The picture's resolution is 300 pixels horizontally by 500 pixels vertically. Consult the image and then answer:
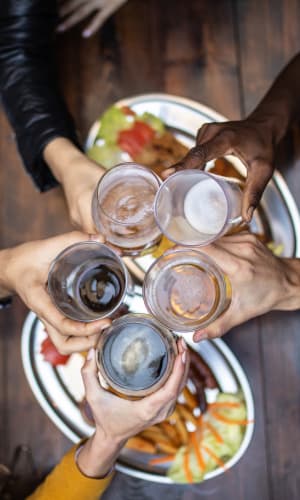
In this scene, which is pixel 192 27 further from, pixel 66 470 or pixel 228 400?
pixel 66 470

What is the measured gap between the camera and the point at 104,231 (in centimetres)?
82

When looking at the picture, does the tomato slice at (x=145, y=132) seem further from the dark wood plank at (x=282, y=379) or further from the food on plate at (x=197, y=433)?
the food on plate at (x=197, y=433)

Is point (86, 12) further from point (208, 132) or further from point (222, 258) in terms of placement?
point (222, 258)

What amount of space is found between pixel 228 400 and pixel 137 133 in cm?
56

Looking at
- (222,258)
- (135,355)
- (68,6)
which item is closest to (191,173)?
(222,258)

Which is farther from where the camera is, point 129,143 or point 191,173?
point 129,143

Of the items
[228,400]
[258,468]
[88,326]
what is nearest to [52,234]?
[88,326]

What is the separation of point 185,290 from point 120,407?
21 centimetres

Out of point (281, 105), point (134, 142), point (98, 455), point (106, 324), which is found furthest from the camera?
point (134, 142)

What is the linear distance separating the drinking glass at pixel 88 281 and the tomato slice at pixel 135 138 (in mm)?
357

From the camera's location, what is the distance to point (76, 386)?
105cm

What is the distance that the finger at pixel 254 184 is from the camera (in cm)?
85

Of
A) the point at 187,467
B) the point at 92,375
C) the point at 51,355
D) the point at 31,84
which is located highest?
the point at 31,84

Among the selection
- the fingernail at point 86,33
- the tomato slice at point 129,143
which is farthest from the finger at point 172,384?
the fingernail at point 86,33
